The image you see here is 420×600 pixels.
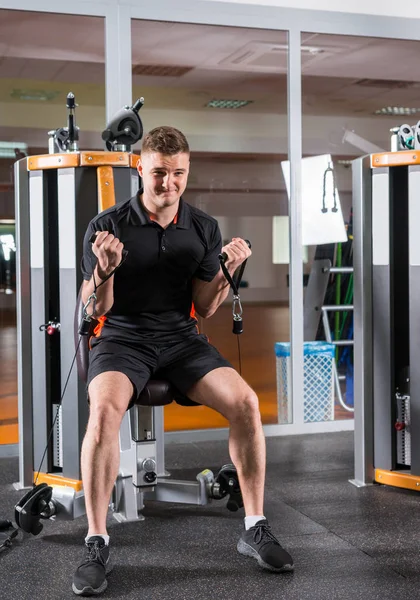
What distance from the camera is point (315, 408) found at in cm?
439

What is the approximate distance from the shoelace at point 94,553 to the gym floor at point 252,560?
80 millimetres

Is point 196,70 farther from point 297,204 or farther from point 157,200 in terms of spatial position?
point 157,200

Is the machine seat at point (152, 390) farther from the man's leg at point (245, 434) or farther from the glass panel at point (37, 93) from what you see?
the glass panel at point (37, 93)

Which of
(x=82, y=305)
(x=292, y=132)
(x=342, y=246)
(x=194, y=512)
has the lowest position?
(x=194, y=512)

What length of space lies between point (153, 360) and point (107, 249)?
47 cm

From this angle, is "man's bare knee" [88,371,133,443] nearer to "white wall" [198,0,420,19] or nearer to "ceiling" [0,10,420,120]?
"ceiling" [0,10,420,120]

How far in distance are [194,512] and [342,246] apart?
7.54 ft

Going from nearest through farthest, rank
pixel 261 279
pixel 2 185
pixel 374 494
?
pixel 374 494
pixel 2 185
pixel 261 279

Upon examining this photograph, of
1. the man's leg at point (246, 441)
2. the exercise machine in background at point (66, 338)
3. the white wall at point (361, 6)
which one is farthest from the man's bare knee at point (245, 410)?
the white wall at point (361, 6)

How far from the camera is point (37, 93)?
4.07m

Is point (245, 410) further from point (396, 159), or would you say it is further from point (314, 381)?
point (314, 381)

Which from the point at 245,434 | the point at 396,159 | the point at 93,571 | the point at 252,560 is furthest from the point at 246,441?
the point at 396,159

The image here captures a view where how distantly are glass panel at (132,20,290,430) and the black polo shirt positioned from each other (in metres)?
1.71

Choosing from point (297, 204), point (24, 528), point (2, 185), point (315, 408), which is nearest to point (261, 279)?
point (297, 204)
